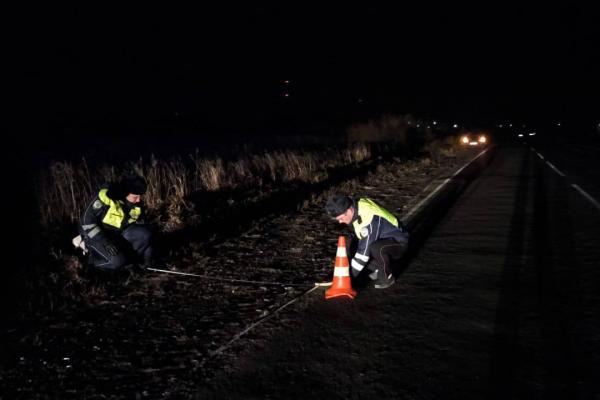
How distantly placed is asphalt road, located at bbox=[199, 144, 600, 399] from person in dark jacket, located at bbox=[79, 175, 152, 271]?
2.40 meters

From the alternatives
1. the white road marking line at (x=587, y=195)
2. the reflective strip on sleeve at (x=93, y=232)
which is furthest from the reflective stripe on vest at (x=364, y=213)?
the white road marking line at (x=587, y=195)

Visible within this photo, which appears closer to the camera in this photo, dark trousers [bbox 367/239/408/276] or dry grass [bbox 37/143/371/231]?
dark trousers [bbox 367/239/408/276]

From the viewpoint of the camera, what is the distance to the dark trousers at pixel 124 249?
5.85 metres

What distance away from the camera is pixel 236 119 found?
58250mm

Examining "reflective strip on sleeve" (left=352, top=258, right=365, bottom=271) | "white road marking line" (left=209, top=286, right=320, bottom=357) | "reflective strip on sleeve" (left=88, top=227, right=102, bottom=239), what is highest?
"reflective strip on sleeve" (left=88, top=227, right=102, bottom=239)

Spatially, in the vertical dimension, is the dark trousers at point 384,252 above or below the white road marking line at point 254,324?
above

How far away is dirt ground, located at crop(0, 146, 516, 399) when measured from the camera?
11.7 feet

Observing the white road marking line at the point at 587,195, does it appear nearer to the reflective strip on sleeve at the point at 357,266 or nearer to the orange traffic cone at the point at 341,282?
the reflective strip on sleeve at the point at 357,266

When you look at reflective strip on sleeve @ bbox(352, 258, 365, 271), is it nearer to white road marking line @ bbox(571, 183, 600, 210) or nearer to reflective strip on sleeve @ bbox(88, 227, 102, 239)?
reflective strip on sleeve @ bbox(88, 227, 102, 239)

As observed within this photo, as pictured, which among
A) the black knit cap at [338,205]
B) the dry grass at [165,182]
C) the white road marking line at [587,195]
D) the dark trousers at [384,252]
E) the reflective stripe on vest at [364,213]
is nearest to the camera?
the black knit cap at [338,205]

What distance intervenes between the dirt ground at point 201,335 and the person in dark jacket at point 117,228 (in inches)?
12.1

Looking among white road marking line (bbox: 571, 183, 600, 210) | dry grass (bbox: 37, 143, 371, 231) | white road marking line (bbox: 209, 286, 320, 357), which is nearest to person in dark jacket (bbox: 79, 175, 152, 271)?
dry grass (bbox: 37, 143, 371, 231)

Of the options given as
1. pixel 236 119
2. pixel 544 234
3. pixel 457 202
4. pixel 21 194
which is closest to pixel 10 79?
pixel 236 119

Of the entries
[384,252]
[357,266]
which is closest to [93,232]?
[357,266]
